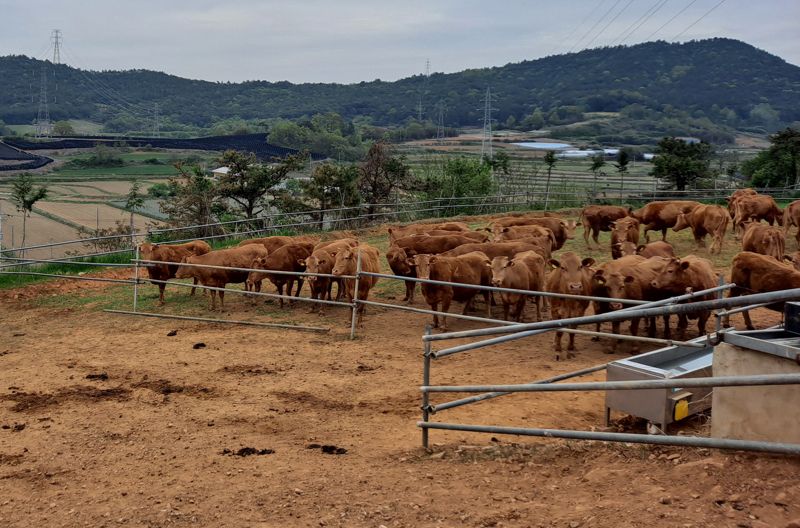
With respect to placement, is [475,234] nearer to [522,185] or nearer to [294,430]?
[294,430]

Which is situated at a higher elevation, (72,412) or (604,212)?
(604,212)

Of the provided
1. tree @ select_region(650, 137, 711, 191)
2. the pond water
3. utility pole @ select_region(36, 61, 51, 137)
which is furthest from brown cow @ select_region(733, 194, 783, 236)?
utility pole @ select_region(36, 61, 51, 137)

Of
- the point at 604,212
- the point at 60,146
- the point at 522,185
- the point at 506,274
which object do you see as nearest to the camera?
the point at 506,274

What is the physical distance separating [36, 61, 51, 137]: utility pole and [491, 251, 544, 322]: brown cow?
Answer: 81629 millimetres

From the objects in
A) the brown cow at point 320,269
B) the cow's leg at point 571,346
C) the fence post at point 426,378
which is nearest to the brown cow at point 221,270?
the brown cow at point 320,269

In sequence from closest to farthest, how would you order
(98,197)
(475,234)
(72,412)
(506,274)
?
(72,412) → (506,274) → (475,234) → (98,197)

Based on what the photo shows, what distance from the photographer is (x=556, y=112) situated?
128 metres

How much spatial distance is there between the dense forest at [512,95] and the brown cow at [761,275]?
339ft

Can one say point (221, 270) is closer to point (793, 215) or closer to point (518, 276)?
point (518, 276)

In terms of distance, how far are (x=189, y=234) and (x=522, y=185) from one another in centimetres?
1896

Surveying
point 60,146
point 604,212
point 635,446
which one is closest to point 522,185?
point 604,212

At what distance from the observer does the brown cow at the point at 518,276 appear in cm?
1272

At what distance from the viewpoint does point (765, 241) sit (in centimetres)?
1627

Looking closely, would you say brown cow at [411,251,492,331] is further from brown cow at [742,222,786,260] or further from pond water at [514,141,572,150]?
pond water at [514,141,572,150]
